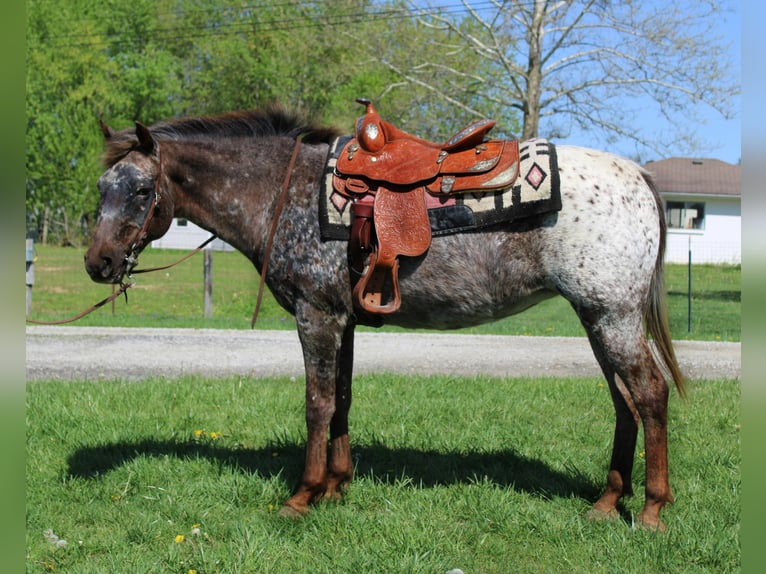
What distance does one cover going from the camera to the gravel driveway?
8.66 m

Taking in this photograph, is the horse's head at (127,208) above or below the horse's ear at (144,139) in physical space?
below

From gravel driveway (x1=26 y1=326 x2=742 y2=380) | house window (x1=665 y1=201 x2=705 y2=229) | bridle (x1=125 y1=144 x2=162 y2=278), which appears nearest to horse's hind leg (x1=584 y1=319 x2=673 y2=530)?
bridle (x1=125 y1=144 x2=162 y2=278)

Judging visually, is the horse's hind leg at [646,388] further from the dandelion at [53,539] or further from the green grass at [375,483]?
the dandelion at [53,539]

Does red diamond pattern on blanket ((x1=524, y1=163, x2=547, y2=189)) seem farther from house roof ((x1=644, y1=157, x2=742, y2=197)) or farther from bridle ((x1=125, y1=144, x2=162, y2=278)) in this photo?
house roof ((x1=644, y1=157, x2=742, y2=197))

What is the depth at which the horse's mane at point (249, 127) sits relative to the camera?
4.79 m

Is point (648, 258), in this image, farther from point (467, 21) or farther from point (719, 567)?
point (467, 21)

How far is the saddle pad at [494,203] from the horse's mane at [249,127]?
75 cm

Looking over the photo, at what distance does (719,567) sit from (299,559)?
214 cm

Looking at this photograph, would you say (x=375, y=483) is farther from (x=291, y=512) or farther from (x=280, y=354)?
(x=280, y=354)

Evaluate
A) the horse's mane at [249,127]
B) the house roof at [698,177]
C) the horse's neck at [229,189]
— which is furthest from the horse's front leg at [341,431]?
the house roof at [698,177]

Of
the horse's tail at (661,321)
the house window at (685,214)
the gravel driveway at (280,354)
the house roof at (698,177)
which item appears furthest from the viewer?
the house window at (685,214)

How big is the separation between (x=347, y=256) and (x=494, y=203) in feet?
3.05

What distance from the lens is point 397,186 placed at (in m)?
4.17
